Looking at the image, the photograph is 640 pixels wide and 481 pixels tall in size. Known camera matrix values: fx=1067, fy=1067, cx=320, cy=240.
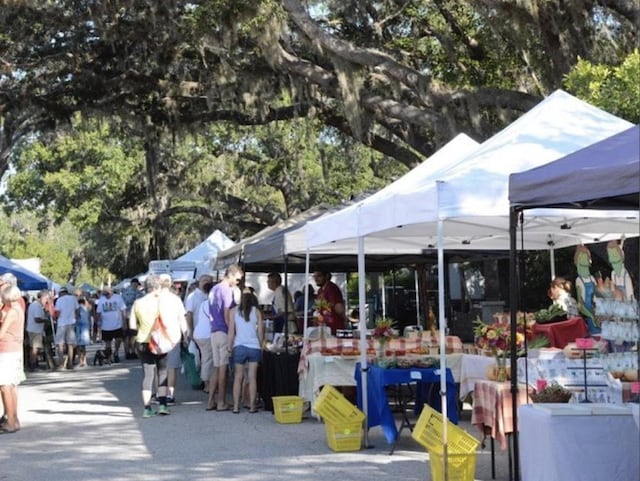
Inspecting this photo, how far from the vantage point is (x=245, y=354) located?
1234cm

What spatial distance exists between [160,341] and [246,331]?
39.9 inches

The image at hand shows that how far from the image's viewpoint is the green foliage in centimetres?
1197

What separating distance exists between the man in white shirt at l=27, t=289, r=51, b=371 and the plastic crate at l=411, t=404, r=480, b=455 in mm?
14122

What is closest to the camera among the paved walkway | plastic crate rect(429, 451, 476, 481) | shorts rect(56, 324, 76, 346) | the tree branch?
plastic crate rect(429, 451, 476, 481)

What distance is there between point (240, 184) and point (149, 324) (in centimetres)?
2140

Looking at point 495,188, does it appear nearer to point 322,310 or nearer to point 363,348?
point 363,348

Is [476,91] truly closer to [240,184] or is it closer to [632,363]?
[632,363]

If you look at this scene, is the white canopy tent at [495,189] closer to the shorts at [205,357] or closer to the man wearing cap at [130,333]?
the shorts at [205,357]

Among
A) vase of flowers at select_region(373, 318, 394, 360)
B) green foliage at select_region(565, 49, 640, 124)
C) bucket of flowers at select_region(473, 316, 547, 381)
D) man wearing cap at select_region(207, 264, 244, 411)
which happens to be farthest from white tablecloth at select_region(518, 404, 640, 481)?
man wearing cap at select_region(207, 264, 244, 411)

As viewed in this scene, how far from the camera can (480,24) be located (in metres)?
19.8

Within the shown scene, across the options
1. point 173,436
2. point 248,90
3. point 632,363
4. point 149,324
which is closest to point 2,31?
point 248,90

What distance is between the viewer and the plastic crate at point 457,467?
7449mm

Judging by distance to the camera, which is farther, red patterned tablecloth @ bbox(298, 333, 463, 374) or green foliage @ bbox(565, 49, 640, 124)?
green foliage @ bbox(565, 49, 640, 124)

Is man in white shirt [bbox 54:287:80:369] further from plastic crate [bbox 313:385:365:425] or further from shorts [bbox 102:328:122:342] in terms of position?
plastic crate [bbox 313:385:365:425]
